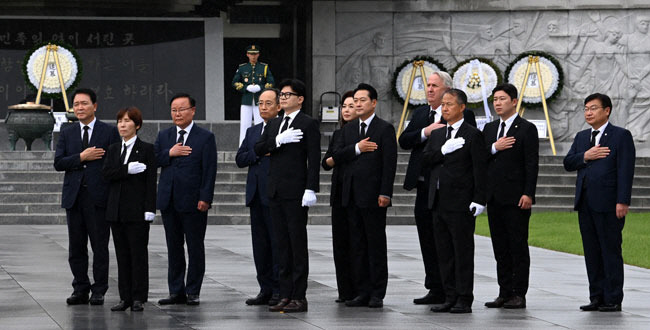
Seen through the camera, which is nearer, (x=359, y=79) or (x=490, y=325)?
(x=490, y=325)

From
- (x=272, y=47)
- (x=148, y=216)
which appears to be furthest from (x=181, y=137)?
(x=272, y=47)

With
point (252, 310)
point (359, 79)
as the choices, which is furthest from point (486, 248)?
point (359, 79)

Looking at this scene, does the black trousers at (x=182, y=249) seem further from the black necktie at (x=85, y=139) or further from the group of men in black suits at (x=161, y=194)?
the black necktie at (x=85, y=139)

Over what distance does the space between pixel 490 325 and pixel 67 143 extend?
4201 millimetres

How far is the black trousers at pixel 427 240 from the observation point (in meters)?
10.8

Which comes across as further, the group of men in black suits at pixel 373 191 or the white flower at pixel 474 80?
the white flower at pixel 474 80

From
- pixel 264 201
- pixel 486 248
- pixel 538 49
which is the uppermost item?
pixel 538 49

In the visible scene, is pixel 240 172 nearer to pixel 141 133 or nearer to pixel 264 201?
pixel 141 133

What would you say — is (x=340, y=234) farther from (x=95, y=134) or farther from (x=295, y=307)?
(x=95, y=134)

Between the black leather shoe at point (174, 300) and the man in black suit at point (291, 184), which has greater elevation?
the man in black suit at point (291, 184)

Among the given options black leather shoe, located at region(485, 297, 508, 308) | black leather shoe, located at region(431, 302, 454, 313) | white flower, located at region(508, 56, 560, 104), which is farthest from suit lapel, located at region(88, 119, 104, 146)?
white flower, located at region(508, 56, 560, 104)

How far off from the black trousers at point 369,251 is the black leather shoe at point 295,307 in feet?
2.32

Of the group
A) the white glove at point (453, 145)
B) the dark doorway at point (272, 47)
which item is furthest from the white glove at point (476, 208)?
the dark doorway at point (272, 47)

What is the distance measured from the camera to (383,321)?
9570 mm
